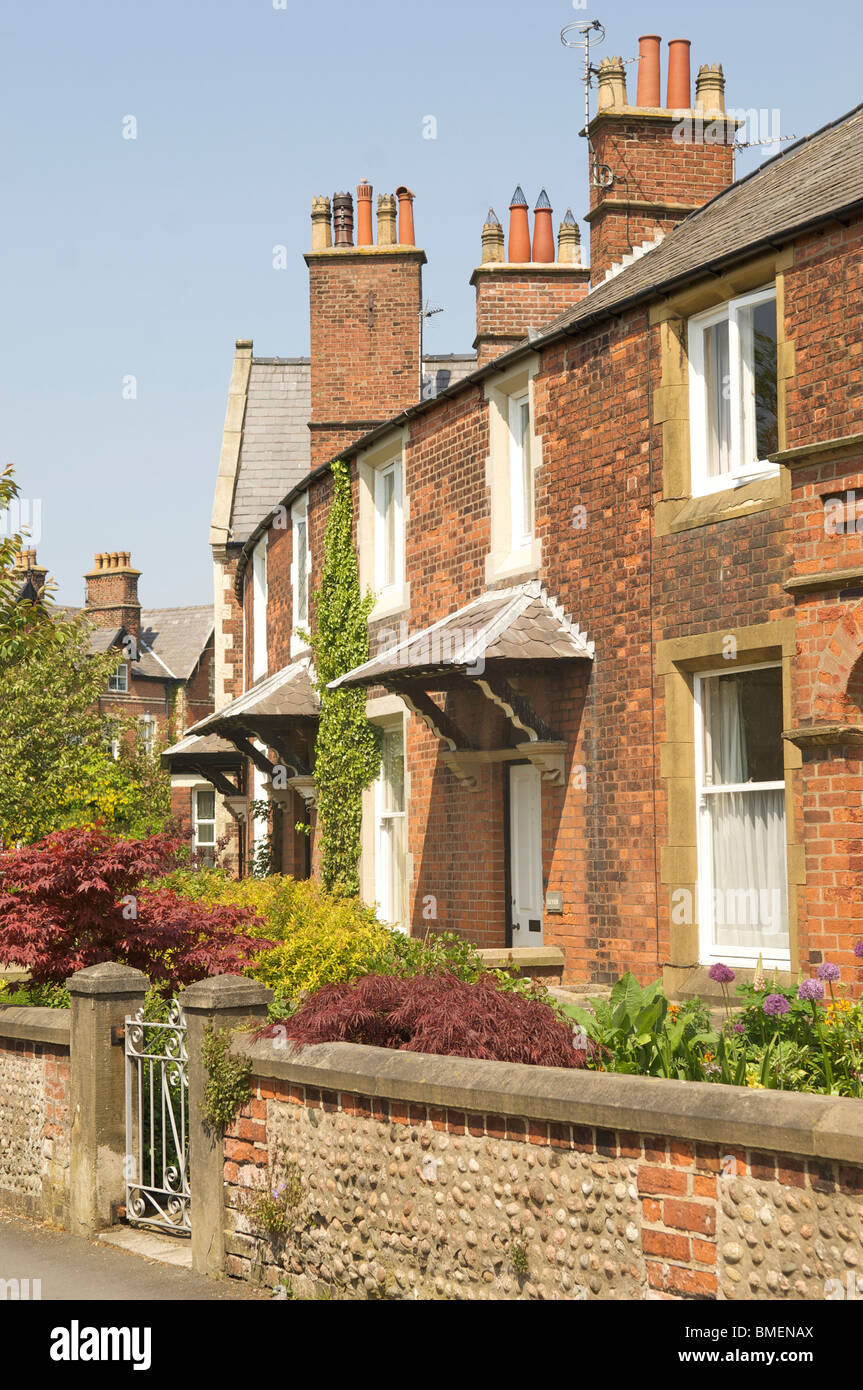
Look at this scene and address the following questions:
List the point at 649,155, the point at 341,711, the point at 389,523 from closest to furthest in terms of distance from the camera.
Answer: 1. the point at 649,155
2. the point at 389,523
3. the point at 341,711

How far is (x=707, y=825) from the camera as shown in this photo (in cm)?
1181

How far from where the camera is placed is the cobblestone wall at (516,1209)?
517cm

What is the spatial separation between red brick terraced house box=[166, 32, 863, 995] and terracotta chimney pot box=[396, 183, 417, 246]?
6669 millimetres

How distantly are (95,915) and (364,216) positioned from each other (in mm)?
16158

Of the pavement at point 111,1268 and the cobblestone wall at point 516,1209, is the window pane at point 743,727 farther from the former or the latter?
the pavement at point 111,1268

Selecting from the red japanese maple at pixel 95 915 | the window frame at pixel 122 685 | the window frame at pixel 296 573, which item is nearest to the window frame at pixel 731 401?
the red japanese maple at pixel 95 915

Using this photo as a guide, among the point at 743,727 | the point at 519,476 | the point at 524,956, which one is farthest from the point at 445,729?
the point at 743,727

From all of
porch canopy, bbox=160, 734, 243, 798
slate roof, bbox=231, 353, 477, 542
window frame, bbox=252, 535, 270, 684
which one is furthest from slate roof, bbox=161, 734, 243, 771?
slate roof, bbox=231, 353, 477, 542

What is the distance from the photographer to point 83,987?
9180 millimetres

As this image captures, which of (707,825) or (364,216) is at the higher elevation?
(364,216)

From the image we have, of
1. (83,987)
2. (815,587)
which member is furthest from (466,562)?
(83,987)

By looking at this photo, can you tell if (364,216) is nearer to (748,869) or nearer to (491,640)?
(491,640)

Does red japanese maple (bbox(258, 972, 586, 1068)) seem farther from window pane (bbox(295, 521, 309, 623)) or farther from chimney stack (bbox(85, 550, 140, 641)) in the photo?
chimney stack (bbox(85, 550, 140, 641))
